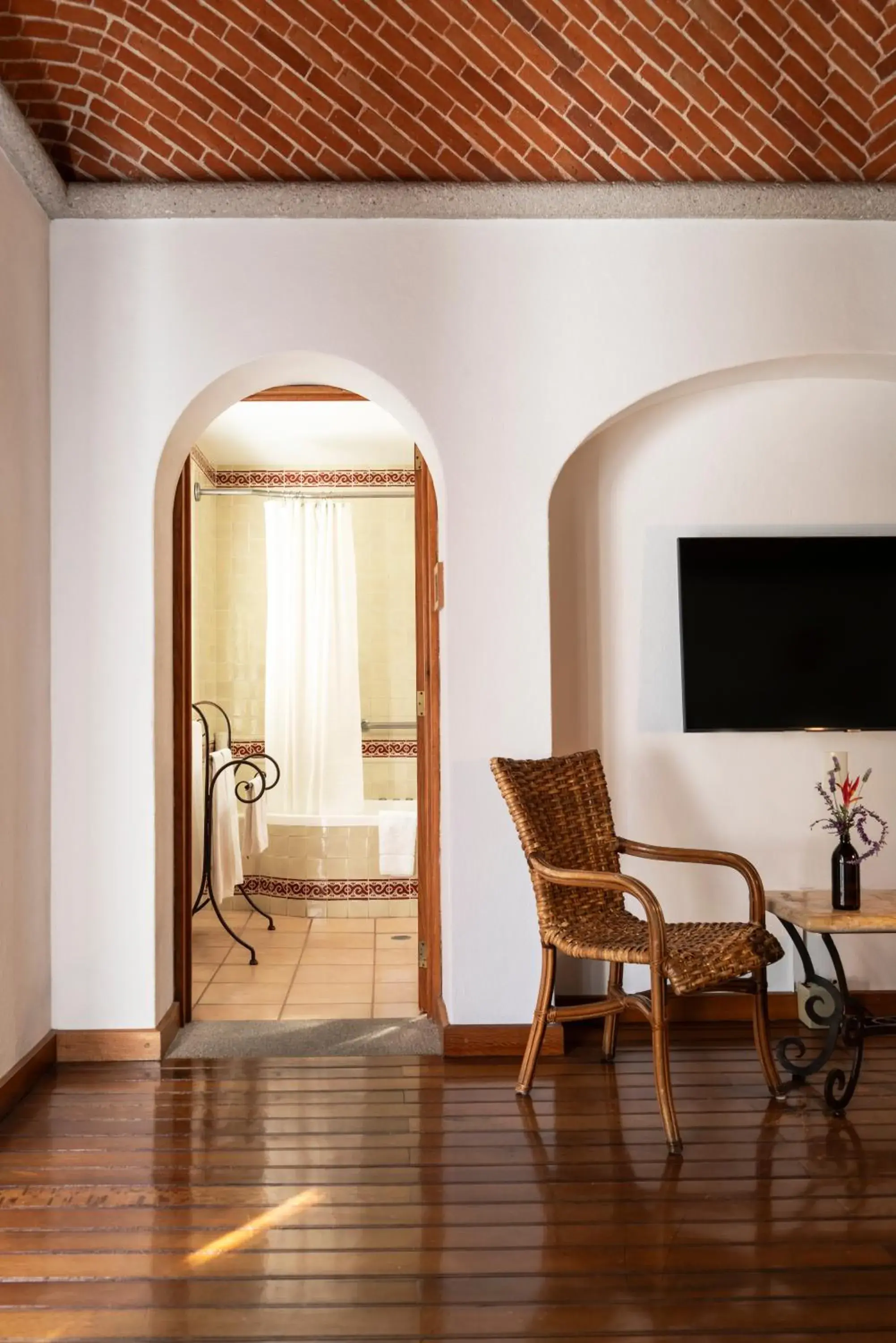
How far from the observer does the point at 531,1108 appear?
9.73 feet

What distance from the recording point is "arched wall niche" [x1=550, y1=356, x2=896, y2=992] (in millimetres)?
3816

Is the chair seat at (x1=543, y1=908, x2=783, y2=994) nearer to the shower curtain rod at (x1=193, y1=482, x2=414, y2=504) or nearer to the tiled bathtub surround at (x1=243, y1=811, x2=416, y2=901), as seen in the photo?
the tiled bathtub surround at (x1=243, y1=811, x2=416, y2=901)

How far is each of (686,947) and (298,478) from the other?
4.69 metres

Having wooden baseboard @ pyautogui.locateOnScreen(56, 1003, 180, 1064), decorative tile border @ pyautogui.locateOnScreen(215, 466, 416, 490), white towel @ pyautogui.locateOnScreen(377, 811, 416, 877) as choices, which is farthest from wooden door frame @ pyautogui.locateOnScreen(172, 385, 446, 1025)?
decorative tile border @ pyautogui.locateOnScreen(215, 466, 416, 490)

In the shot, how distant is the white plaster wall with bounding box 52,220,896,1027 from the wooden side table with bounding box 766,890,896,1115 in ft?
2.59

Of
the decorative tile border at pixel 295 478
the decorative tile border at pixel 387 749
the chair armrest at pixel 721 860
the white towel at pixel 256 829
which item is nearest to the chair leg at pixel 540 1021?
the chair armrest at pixel 721 860

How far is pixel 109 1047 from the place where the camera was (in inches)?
134

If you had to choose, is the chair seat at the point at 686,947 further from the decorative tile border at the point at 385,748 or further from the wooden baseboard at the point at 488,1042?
the decorative tile border at the point at 385,748

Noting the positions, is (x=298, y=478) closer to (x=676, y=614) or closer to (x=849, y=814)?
(x=676, y=614)

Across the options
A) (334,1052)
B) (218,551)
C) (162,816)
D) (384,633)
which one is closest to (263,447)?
(218,551)

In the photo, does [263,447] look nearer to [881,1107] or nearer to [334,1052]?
[334,1052]

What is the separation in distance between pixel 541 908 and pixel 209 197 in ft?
7.86

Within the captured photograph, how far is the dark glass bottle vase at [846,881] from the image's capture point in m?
3.12

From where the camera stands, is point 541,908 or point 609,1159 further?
point 541,908
